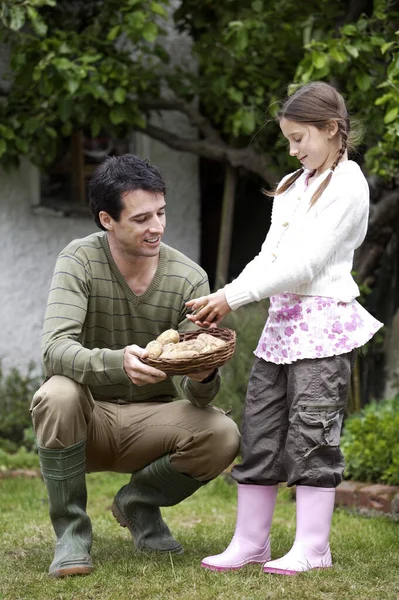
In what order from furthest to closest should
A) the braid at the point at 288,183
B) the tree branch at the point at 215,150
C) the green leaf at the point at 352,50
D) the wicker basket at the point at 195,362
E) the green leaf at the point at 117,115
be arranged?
1. the tree branch at the point at 215,150
2. the green leaf at the point at 117,115
3. the green leaf at the point at 352,50
4. the braid at the point at 288,183
5. the wicker basket at the point at 195,362

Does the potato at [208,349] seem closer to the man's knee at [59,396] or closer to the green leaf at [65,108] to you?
the man's knee at [59,396]

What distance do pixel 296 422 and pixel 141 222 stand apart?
0.88 meters

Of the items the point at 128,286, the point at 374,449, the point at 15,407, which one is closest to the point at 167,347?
the point at 128,286

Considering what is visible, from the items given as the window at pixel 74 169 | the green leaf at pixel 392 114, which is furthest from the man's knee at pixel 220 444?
the window at pixel 74 169

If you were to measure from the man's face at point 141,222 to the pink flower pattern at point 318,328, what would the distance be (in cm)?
51

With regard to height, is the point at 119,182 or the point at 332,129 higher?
the point at 332,129

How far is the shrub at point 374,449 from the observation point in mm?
5191

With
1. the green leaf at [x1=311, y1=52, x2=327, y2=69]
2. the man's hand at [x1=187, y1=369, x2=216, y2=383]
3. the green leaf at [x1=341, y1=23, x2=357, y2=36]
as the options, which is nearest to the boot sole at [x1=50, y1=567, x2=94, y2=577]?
the man's hand at [x1=187, y1=369, x2=216, y2=383]

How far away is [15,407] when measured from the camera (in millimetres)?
7199

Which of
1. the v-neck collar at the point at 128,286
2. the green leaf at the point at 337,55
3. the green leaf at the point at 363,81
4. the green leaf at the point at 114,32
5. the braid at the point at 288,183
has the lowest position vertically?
the v-neck collar at the point at 128,286

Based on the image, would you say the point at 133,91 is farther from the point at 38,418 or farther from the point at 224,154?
the point at 38,418

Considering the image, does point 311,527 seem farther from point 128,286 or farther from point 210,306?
point 128,286

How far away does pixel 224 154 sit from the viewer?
24.3 feet

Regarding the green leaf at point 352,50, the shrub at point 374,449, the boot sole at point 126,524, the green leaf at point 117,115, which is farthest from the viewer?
the green leaf at point 117,115
